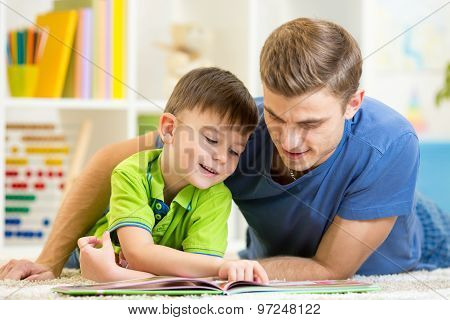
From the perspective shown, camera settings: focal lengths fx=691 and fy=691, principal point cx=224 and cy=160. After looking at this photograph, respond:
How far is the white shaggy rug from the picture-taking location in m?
1.04

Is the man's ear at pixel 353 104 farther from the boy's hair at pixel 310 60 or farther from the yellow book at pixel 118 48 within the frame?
the yellow book at pixel 118 48

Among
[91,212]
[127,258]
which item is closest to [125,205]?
[127,258]

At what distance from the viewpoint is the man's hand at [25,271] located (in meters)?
1.30

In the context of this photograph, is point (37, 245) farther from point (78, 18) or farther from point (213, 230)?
point (213, 230)

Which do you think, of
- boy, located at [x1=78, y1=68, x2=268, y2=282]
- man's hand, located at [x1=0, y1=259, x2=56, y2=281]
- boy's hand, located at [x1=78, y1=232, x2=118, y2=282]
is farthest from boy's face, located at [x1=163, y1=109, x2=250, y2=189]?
man's hand, located at [x1=0, y1=259, x2=56, y2=281]

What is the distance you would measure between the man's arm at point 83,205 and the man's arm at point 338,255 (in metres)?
0.40

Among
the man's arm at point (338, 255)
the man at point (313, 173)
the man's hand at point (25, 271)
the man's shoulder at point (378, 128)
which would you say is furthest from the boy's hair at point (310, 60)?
the man's hand at point (25, 271)

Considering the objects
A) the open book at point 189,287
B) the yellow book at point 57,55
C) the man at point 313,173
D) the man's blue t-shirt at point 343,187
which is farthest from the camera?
the yellow book at point 57,55

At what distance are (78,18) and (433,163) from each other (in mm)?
1648

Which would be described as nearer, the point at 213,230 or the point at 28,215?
the point at 213,230

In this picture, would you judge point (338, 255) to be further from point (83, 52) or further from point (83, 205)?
point (83, 52)

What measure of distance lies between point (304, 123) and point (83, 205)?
543 mm

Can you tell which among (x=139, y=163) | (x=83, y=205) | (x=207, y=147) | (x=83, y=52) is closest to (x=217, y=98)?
(x=207, y=147)

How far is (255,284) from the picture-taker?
1088 mm
